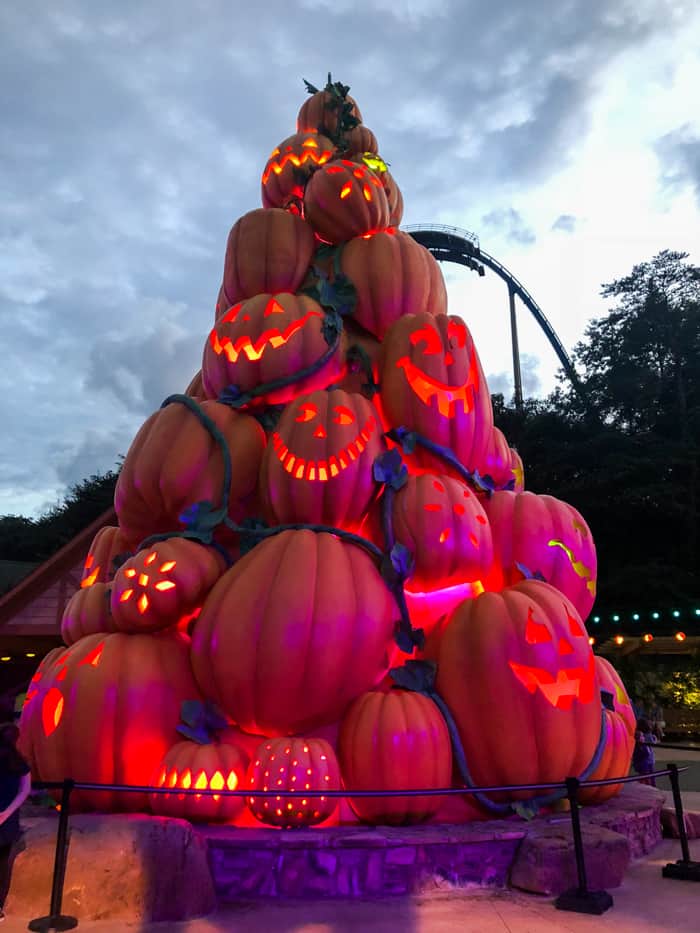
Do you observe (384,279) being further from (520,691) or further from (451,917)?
(451,917)

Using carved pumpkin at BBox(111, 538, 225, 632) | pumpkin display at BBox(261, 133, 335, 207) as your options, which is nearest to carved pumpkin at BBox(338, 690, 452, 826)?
carved pumpkin at BBox(111, 538, 225, 632)

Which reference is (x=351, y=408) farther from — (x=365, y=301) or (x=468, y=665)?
(x=468, y=665)

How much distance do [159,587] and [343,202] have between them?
4.13m

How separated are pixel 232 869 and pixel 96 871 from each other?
2.77 ft

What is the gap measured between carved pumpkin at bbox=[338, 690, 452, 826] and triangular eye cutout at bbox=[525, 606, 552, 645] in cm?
84

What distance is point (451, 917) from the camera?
362cm

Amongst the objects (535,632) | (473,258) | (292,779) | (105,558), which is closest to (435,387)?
(535,632)

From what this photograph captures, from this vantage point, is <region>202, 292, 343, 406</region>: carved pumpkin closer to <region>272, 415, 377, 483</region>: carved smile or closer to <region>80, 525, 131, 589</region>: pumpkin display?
<region>272, 415, 377, 483</region>: carved smile

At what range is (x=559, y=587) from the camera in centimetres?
586

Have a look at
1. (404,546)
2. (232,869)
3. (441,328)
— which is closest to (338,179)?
(441,328)

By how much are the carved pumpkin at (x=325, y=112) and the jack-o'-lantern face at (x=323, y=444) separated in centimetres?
431

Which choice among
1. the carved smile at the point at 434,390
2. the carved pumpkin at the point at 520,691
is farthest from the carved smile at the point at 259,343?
the carved pumpkin at the point at 520,691

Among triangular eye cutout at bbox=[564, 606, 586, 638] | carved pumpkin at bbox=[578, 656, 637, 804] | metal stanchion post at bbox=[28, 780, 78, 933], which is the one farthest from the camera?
carved pumpkin at bbox=[578, 656, 637, 804]

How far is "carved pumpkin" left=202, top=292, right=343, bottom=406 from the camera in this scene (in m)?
5.75
